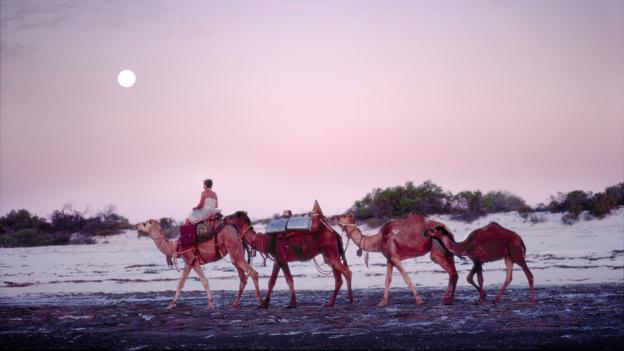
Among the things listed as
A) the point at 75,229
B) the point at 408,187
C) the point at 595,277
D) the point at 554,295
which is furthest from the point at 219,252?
the point at 75,229

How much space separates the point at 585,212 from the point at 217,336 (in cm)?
2138

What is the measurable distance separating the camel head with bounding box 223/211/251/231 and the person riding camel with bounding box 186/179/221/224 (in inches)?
12.6

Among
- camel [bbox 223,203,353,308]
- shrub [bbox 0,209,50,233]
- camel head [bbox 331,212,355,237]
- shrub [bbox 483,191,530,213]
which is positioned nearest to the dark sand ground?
camel [bbox 223,203,353,308]

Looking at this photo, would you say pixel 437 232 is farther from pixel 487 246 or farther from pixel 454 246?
pixel 487 246

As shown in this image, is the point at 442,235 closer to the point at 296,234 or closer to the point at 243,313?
the point at 296,234

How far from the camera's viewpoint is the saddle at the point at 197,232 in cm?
1434

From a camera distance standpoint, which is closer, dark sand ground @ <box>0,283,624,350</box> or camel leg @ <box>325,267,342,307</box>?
dark sand ground @ <box>0,283,624,350</box>

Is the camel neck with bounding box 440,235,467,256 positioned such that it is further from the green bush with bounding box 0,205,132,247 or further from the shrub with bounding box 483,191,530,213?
the green bush with bounding box 0,205,132,247

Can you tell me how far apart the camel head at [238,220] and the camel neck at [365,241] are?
227cm

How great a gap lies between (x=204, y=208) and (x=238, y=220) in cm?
84

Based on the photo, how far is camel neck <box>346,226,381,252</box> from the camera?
14.6m

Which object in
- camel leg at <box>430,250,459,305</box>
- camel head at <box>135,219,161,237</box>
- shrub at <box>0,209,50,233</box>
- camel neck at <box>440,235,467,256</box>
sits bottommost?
camel leg at <box>430,250,459,305</box>

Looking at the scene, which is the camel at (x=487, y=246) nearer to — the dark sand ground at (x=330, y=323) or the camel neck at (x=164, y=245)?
the dark sand ground at (x=330, y=323)

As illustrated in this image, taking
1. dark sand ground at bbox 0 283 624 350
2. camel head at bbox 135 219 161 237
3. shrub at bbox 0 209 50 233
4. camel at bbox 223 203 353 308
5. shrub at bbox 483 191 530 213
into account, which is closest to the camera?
dark sand ground at bbox 0 283 624 350
